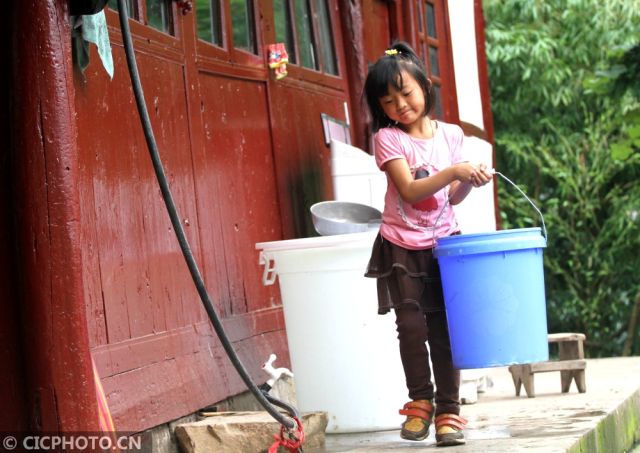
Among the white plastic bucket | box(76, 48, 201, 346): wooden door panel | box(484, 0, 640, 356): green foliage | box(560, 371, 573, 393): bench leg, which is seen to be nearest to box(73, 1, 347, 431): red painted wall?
box(76, 48, 201, 346): wooden door panel

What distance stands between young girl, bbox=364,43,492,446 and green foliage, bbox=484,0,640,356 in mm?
8498

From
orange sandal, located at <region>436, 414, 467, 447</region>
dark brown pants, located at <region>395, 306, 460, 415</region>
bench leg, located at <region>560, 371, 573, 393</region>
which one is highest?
dark brown pants, located at <region>395, 306, 460, 415</region>

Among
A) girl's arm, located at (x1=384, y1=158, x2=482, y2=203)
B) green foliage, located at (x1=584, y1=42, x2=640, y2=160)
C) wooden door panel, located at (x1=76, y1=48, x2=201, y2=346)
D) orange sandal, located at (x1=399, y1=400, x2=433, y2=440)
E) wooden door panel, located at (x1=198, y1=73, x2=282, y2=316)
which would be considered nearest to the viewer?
girl's arm, located at (x1=384, y1=158, x2=482, y2=203)

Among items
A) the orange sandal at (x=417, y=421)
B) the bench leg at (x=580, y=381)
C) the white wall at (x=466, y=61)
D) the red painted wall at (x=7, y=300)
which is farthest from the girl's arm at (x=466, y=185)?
the white wall at (x=466, y=61)

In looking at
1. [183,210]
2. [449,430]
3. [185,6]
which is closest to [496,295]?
[449,430]

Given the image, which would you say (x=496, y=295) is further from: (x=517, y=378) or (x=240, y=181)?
(x=517, y=378)

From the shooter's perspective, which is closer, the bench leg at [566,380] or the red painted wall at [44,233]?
the red painted wall at [44,233]

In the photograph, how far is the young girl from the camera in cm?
411

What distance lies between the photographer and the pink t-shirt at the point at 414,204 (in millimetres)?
4117

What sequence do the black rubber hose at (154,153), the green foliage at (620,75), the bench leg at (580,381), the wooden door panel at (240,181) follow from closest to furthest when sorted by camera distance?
the black rubber hose at (154,153)
the wooden door panel at (240,181)
the bench leg at (580,381)
the green foliage at (620,75)

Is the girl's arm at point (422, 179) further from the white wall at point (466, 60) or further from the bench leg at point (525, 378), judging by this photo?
the white wall at point (466, 60)

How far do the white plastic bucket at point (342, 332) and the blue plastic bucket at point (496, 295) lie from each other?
2.72 ft

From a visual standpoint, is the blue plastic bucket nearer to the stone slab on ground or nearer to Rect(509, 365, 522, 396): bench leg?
the stone slab on ground

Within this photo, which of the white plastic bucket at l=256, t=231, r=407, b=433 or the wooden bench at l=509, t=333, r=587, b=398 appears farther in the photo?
the wooden bench at l=509, t=333, r=587, b=398
